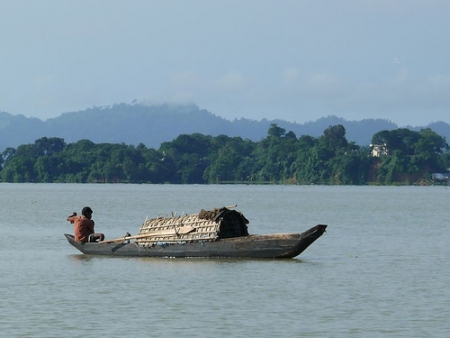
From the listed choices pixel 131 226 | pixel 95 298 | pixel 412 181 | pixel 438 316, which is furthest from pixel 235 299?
pixel 412 181

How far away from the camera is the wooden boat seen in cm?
3284

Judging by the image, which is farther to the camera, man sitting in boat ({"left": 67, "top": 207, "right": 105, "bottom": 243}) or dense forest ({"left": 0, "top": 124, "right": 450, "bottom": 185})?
dense forest ({"left": 0, "top": 124, "right": 450, "bottom": 185})

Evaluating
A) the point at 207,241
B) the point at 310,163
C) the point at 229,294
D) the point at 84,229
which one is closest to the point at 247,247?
the point at 207,241

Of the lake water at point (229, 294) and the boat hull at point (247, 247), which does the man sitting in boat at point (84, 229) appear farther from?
the boat hull at point (247, 247)

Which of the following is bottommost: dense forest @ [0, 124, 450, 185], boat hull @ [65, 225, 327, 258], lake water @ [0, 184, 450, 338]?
lake water @ [0, 184, 450, 338]

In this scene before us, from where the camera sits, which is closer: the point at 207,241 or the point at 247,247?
the point at 247,247

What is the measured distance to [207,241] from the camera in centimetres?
3341

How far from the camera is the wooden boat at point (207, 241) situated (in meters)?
32.8

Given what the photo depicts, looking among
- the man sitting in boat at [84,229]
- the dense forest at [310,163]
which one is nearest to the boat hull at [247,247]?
the man sitting in boat at [84,229]

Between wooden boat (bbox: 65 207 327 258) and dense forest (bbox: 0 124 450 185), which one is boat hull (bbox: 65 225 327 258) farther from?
dense forest (bbox: 0 124 450 185)

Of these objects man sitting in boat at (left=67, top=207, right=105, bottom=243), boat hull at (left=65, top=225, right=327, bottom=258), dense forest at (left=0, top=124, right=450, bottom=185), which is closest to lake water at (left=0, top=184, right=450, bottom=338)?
boat hull at (left=65, top=225, right=327, bottom=258)

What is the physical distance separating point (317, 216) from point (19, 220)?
2083 centimetres

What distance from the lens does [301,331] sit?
826 inches

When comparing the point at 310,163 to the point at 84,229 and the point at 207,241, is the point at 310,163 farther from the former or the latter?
the point at 207,241
